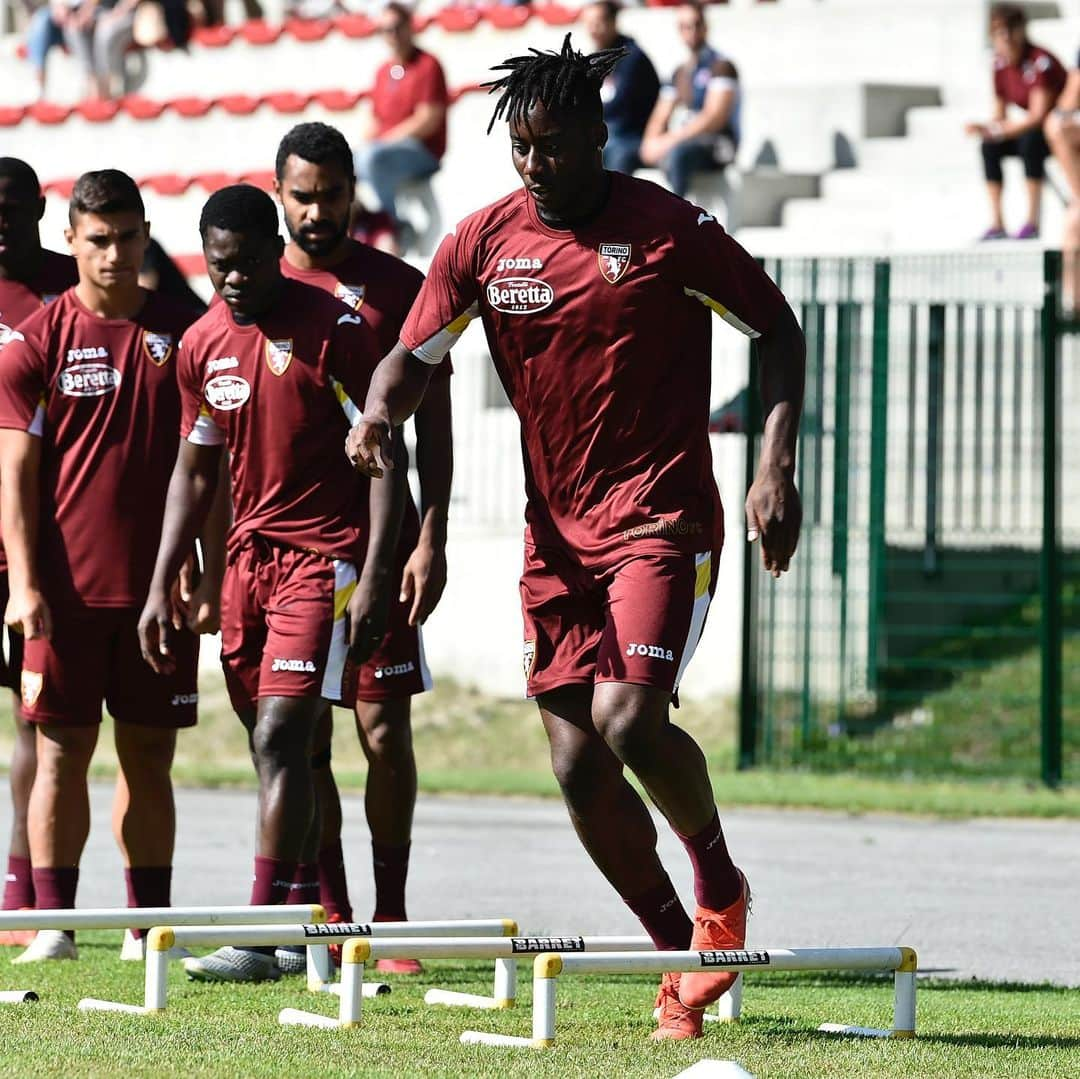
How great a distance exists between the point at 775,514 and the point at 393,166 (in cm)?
1662

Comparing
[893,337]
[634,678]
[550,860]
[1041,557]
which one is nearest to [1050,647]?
[1041,557]

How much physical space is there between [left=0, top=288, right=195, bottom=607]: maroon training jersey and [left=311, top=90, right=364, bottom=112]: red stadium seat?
16748mm

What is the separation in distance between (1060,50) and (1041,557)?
25.5 ft

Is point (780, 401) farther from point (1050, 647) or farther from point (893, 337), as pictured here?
point (893, 337)

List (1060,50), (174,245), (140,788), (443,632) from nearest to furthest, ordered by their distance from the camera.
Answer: (140,788)
(443,632)
(1060,50)
(174,245)

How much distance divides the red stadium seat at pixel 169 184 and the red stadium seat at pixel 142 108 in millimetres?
1407

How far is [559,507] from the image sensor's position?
660 centimetres

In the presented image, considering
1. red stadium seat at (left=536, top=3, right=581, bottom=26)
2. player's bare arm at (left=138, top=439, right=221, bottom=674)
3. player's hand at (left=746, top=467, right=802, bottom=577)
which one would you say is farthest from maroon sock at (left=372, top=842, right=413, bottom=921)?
red stadium seat at (left=536, top=3, right=581, bottom=26)

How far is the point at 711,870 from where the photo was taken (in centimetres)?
648

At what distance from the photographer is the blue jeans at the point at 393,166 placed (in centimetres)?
2214

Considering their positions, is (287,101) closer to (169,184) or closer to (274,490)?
(169,184)

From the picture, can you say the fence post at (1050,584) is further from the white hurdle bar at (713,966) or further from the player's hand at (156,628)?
the white hurdle bar at (713,966)

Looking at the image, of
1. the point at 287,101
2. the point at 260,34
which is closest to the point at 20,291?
the point at 287,101

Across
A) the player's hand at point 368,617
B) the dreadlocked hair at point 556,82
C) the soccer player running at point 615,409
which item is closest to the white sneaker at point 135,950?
the player's hand at point 368,617
